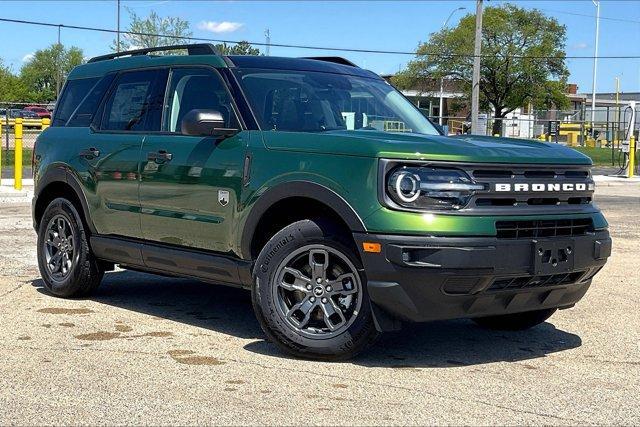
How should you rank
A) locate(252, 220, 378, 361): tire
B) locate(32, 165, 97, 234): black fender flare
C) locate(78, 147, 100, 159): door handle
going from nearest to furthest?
locate(252, 220, 378, 361): tire → locate(78, 147, 100, 159): door handle → locate(32, 165, 97, 234): black fender flare

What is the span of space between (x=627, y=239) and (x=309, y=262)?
8.05 meters

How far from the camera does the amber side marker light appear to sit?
5.12 m

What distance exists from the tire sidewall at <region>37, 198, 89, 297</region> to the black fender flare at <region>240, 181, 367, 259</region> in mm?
1959

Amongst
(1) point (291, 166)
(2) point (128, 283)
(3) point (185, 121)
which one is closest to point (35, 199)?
(2) point (128, 283)

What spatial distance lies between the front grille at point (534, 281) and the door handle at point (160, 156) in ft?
8.01

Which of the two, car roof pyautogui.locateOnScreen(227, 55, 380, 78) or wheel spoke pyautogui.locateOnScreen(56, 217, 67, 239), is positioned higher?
car roof pyautogui.locateOnScreen(227, 55, 380, 78)

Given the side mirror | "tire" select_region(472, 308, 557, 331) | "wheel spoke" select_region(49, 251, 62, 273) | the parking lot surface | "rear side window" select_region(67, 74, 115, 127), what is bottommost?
the parking lot surface

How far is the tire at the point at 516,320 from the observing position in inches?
252

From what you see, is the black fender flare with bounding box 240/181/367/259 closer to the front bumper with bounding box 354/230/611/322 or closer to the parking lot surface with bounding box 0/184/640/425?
the front bumper with bounding box 354/230/611/322

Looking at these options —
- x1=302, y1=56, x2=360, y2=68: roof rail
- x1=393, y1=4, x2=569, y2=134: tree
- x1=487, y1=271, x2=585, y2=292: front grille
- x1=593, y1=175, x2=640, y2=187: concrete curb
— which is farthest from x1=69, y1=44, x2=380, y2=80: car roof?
x1=393, y1=4, x2=569, y2=134: tree

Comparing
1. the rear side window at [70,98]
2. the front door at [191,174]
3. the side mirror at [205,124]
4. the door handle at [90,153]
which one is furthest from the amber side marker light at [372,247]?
the rear side window at [70,98]

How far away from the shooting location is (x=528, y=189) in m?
5.36

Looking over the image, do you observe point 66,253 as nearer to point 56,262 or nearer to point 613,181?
point 56,262

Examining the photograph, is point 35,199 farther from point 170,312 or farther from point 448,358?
point 448,358
